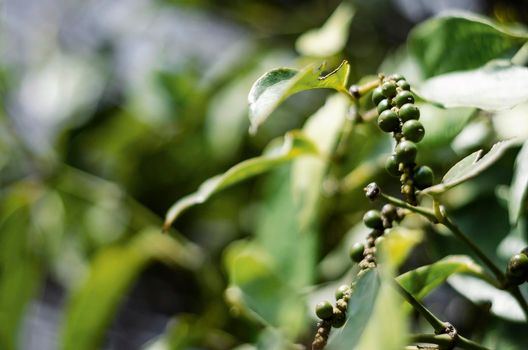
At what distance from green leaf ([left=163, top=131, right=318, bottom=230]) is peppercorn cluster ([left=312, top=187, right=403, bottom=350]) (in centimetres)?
14

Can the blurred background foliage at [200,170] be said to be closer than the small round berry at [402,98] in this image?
No

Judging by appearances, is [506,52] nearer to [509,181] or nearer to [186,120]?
[509,181]

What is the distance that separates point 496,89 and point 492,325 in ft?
0.65

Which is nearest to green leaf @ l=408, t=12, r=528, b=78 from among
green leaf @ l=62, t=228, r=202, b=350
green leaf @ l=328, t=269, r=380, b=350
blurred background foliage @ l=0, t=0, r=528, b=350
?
blurred background foliage @ l=0, t=0, r=528, b=350

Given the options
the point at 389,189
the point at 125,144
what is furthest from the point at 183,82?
the point at 389,189

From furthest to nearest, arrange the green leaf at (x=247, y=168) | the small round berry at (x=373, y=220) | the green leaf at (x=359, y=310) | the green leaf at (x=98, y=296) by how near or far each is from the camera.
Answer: the green leaf at (x=98, y=296), the green leaf at (x=247, y=168), the small round berry at (x=373, y=220), the green leaf at (x=359, y=310)

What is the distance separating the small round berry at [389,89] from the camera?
43cm

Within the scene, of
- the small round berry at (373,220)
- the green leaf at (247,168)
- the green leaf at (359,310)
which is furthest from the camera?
the green leaf at (247,168)

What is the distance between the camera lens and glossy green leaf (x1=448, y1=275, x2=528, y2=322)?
0.52m

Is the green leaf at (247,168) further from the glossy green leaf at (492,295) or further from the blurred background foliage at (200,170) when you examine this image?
the glossy green leaf at (492,295)

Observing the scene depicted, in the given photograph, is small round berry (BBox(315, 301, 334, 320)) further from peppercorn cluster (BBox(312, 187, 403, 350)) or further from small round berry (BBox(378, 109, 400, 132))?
small round berry (BBox(378, 109, 400, 132))

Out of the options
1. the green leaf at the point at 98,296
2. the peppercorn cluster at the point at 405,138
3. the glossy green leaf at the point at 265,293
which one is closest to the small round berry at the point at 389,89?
the peppercorn cluster at the point at 405,138

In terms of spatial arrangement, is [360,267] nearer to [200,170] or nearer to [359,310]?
[359,310]

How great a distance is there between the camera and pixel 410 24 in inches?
43.8
